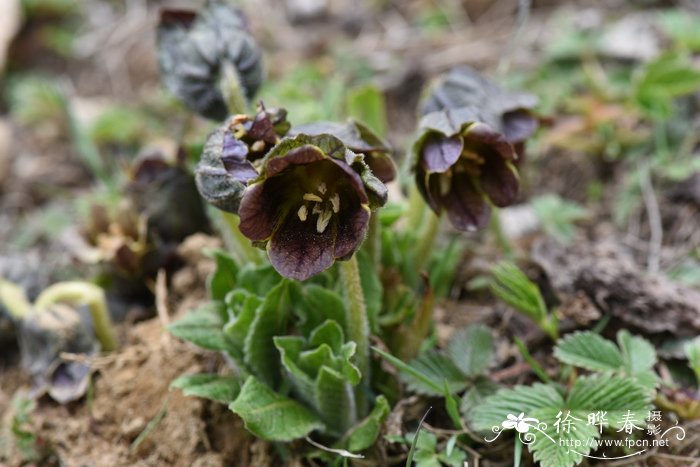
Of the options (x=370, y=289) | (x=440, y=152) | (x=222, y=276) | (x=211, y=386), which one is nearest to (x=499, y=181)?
(x=440, y=152)

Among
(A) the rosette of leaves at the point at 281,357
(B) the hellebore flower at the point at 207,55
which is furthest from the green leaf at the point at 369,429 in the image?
(B) the hellebore flower at the point at 207,55

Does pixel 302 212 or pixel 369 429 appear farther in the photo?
pixel 369 429

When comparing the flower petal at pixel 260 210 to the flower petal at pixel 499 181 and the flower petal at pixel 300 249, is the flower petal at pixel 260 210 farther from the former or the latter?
the flower petal at pixel 499 181

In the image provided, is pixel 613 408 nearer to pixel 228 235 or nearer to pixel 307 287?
pixel 307 287

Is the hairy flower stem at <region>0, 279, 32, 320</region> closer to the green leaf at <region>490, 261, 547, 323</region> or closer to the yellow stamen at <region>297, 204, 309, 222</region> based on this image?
the yellow stamen at <region>297, 204, 309, 222</region>

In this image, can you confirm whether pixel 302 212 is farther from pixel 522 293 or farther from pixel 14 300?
pixel 14 300

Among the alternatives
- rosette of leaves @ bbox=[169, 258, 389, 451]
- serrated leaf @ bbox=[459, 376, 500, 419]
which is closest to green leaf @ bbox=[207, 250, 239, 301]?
rosette of leaves @ bbox=[169, 258, 389, 451]

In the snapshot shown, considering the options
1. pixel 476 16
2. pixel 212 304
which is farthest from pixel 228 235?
pixel 476 16
